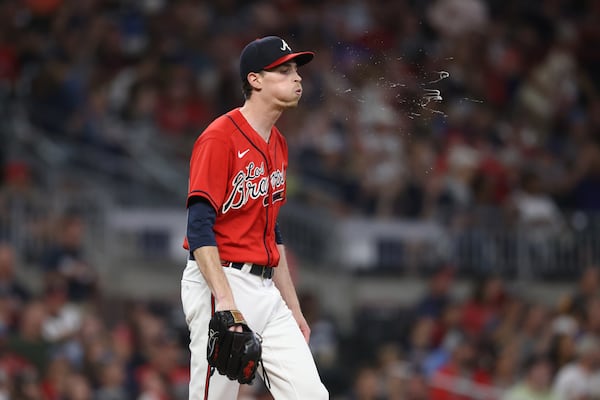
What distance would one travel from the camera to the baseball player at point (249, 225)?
5293 millimetres

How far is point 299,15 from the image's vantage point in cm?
1549

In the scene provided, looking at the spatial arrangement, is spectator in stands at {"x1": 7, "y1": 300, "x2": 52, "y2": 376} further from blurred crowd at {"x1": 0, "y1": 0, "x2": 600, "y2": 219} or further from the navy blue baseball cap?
the navy blue baseball cap

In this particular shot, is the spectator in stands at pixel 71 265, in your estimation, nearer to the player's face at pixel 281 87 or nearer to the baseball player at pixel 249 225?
the baseball player at pixel 249 225

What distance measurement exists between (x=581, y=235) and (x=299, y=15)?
4.52 m

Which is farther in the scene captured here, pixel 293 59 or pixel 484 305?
pixel 484 305

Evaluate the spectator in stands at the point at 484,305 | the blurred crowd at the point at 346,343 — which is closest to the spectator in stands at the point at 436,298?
the blurred crowd at the point at 346,343

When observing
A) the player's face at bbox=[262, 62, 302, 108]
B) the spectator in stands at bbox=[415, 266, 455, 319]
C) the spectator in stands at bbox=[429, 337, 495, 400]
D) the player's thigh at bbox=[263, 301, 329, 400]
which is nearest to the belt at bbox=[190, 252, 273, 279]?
the player's thigh at bbox=[263, 301, 329, 400]

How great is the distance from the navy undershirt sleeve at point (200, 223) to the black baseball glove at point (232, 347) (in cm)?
30

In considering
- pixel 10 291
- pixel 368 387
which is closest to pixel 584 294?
pixel 368 387

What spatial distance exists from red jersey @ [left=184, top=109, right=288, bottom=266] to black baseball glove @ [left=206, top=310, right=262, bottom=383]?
0.41 metres

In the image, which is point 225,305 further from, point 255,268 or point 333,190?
point 333,190

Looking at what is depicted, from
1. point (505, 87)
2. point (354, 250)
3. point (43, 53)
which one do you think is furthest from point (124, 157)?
point (505, 87)

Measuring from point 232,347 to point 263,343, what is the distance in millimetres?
397

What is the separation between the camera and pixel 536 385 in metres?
9.81
